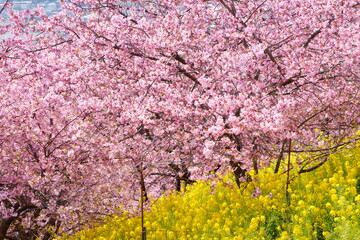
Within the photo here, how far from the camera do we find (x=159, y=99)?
388 inches

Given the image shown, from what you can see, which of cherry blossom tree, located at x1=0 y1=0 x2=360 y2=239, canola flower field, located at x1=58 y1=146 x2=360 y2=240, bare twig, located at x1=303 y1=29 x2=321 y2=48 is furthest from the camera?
bare twig, located at x1=303 y1=29 x2=321 y2=48

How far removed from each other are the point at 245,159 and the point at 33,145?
4.09 m

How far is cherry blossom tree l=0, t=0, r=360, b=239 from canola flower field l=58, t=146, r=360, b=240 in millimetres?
443

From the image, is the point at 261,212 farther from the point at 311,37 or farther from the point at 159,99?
the point at 311,37

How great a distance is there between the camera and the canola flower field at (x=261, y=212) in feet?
21.7

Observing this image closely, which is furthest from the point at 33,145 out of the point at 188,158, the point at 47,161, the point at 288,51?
the point at 288,51

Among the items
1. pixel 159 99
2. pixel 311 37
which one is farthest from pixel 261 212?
pixel 311 37

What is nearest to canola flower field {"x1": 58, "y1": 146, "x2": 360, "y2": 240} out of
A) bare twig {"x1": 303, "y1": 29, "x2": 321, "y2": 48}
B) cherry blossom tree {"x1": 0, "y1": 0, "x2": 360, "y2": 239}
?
cherry blossom tree {"x1": 0, "y1": 0, "x2": 360, "y2": 239}

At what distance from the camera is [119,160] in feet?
31.6

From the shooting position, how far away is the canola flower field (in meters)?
6.61

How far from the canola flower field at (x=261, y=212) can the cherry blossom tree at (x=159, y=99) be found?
1.45 feet

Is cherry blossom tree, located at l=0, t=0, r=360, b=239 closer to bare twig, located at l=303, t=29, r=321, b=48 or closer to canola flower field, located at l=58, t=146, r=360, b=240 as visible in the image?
bare twig, located at l=303, t=29, r=321, b=48

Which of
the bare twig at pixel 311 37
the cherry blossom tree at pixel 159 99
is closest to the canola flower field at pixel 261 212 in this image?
the cherry blossom tree at pixel 159 99

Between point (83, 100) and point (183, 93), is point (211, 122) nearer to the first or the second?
point (183, 93)
